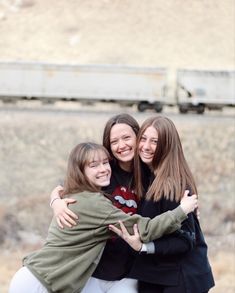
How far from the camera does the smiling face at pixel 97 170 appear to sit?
12.9 feet

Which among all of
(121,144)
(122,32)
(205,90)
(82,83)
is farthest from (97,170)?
(122,32)

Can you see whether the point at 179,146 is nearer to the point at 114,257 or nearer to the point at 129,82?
the point at 114,257

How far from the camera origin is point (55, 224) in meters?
3.96

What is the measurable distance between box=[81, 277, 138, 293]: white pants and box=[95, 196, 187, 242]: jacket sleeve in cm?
35

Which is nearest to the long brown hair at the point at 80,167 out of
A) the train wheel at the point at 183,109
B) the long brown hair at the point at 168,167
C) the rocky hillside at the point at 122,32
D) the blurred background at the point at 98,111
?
the long brown hair at the point at 168,167

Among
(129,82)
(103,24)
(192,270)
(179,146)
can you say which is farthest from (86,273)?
(103,24)

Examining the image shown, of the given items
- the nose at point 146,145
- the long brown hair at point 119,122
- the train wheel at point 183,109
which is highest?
the train wheel at point 183,109

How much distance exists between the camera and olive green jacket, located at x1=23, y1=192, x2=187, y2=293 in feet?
12.4

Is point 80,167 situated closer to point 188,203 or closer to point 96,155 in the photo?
point 96,155

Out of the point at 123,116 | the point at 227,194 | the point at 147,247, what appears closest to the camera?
the point at 147,247

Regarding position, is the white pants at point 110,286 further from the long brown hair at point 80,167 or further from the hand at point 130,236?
the long brown hair at point 80,167

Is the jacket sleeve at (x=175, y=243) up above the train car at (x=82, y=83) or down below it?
below

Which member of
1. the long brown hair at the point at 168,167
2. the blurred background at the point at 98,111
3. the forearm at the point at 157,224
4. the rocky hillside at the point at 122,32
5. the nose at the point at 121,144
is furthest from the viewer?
the rocky hillside at the point at 122,32

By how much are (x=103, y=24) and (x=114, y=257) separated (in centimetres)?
4539
